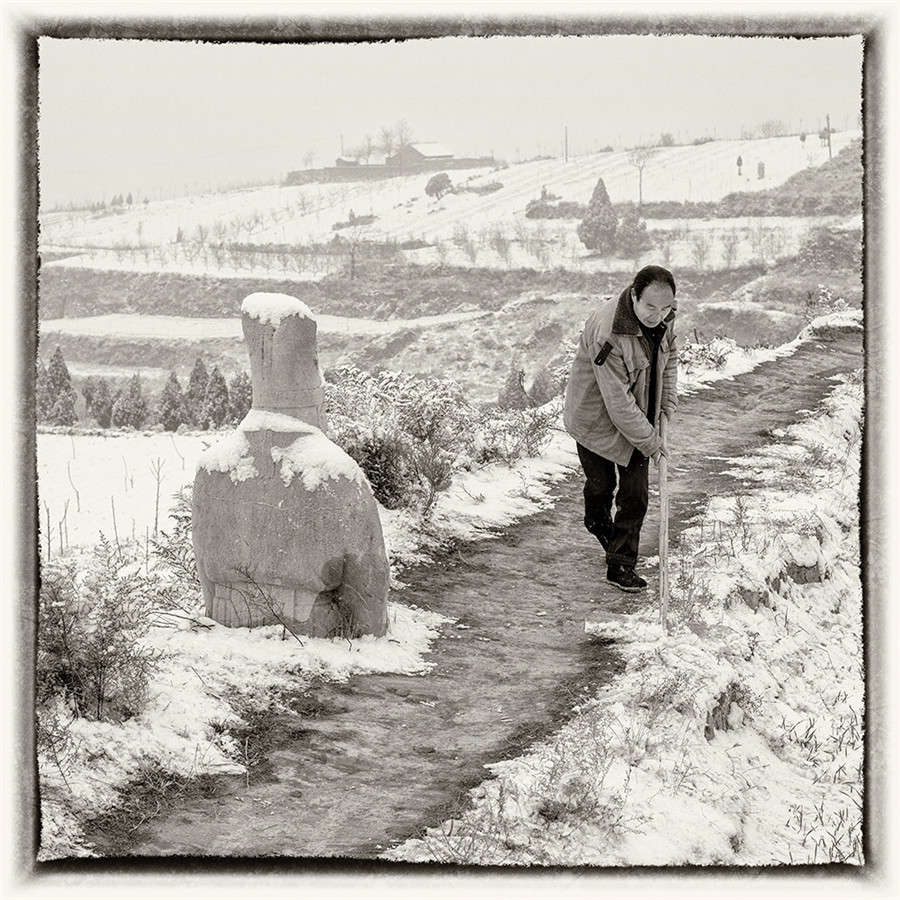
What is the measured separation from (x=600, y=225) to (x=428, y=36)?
67333mm

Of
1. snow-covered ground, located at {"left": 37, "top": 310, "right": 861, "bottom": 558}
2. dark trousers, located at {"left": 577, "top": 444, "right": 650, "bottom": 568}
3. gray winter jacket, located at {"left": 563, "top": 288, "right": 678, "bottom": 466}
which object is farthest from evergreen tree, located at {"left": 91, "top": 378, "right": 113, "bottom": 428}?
gray winter jacket, located at {"left": 563, "top": 288, "right": 678, "bottom": 466}

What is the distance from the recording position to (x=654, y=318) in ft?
23.9

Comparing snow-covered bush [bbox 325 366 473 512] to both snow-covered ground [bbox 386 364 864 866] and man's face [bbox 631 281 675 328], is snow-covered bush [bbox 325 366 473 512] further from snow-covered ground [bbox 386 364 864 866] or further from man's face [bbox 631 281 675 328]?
man's face [bbox 631 281 675 328]

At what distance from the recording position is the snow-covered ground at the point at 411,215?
77.5 meters

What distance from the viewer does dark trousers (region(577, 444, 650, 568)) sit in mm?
7859

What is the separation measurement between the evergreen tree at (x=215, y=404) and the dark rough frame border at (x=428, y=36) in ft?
111

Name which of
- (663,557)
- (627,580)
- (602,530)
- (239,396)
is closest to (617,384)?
(663,557)

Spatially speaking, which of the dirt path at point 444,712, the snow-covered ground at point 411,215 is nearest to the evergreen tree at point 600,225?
the snow-covered ground at point 411,215

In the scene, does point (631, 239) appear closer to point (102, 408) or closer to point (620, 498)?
point (102, 408)

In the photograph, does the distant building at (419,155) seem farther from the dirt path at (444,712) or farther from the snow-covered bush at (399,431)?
the dirt path at (444,712)

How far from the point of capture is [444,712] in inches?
246

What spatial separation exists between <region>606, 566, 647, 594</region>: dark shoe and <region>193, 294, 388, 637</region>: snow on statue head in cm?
205

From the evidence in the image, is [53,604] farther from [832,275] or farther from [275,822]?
[832,275]

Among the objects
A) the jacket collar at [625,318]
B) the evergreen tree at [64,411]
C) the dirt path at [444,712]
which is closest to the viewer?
the dirt path at [444,712]
